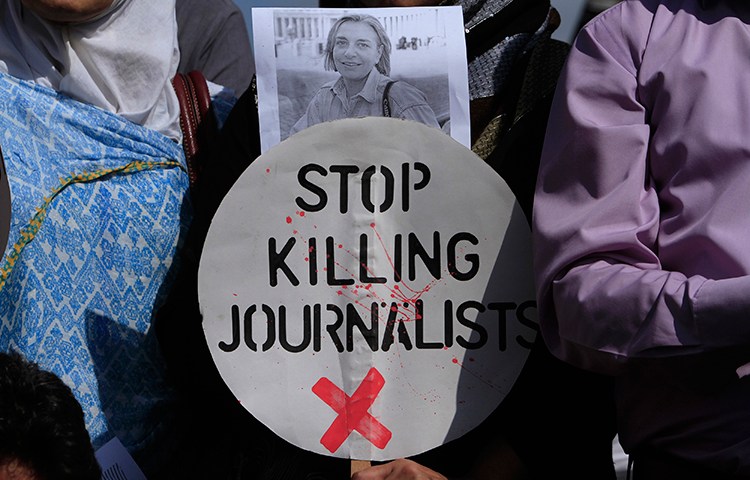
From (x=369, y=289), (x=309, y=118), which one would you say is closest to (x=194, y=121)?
(x=309, y=118)

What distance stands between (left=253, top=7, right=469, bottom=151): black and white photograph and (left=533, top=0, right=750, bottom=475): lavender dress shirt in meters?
0.35

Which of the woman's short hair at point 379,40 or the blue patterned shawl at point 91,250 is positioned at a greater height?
the woman's short hair at point 379,40

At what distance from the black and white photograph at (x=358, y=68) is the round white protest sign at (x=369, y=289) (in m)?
0.18

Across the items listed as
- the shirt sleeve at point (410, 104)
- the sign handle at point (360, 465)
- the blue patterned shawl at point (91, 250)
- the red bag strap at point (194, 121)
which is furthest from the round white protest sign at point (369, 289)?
the red bag strap at point (194, 121)

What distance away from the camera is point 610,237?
1986mm

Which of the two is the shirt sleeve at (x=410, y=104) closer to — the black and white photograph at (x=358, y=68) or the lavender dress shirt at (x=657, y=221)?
the black and white photograph at (x=358, y=68)

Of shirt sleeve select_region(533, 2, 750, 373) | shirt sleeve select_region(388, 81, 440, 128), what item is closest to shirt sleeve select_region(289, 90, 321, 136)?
shirt sleeve select_region(388, 81, 440, 128)

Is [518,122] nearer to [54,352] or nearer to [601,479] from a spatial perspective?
[601,479]

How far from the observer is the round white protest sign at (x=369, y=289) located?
2.25 meters

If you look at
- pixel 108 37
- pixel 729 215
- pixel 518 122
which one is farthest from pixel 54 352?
pixel 729 215

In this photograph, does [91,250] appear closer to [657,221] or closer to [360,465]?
[360,465]

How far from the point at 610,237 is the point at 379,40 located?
2.37 feet

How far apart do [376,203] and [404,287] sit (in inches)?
6.4

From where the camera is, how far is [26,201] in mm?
2383
